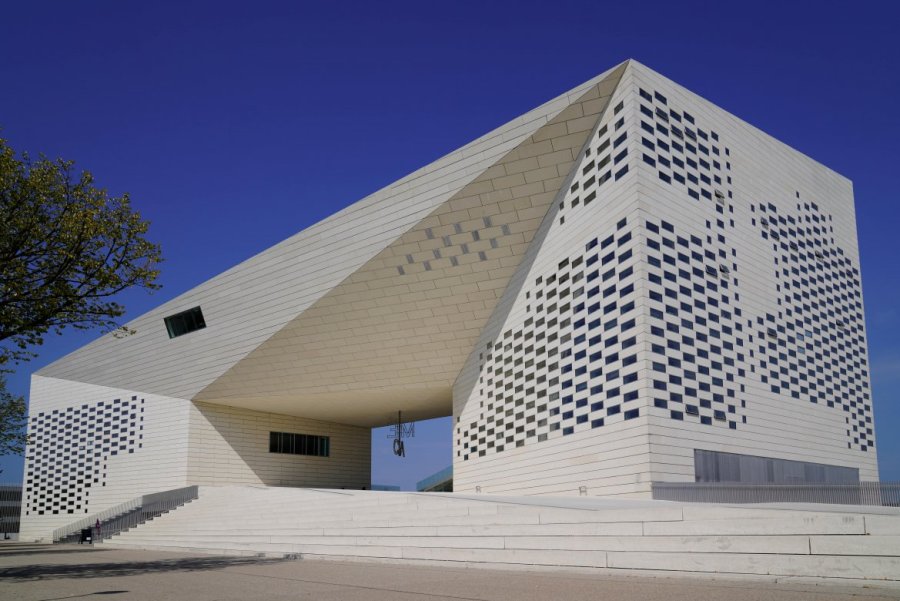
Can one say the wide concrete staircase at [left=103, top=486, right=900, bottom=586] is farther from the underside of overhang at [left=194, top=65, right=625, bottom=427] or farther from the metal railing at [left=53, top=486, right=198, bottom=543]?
the metal railing at [left=53, top=486, right=198, bottom=543]

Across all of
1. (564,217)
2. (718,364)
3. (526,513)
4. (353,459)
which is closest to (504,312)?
(564,217)

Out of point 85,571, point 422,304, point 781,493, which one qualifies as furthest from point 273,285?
point 781,493

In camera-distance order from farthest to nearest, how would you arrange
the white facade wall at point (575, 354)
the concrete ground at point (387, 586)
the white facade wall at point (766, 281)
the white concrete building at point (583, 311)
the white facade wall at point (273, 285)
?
1. the white facade wall at point (273, 285)
2. the white facade wall at point (766, 281)
3. the white concrete building at point (583, 311)
4. the white facade wall at point (575, 354)
5. the concrete ground at point (387, 586)

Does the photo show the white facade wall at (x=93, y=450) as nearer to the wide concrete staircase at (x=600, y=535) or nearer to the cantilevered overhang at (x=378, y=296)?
the cantilevered overhang at (x=378, y=296)

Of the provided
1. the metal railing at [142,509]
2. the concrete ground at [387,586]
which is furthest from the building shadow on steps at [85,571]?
the metal railing at [142,509]

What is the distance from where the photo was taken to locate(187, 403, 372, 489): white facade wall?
36.9 meters

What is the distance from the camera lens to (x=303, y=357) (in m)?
32.1

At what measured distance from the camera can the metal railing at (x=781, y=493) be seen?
16078 mm

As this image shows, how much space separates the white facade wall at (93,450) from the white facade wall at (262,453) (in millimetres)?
995

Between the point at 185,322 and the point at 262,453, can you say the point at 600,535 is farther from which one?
the point at 262,453

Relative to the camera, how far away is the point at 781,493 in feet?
58.0

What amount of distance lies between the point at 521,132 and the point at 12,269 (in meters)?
13.2

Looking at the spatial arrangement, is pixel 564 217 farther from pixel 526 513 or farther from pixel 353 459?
pixel 353 459

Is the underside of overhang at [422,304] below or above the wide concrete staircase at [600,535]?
above
